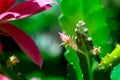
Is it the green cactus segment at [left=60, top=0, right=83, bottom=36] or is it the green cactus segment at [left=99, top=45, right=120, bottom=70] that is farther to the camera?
the green cactus segment at [left=60, top=0, right=83, bottom=36]

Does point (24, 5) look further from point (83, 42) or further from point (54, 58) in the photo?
point (54, 58)

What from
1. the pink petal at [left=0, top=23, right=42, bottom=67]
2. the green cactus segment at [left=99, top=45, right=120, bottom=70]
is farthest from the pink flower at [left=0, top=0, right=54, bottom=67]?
the green cactus segment at [left=99, top=45, right=120, bottom=70]

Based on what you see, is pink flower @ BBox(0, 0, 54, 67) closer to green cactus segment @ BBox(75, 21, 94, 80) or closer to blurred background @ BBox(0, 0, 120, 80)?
green cactus segment @ BBox(75, 21, 94, 80)

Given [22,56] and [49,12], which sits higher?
[49,12]

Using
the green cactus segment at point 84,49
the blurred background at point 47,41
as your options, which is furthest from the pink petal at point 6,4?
the blurred background at point 47,41

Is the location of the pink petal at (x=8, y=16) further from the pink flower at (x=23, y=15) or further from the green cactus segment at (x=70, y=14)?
the green cactus segment at (x=70, y=14)

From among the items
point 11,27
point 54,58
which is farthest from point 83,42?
point 54,58

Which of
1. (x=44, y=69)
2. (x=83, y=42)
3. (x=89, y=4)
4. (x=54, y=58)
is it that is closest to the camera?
(x=83, y=42)

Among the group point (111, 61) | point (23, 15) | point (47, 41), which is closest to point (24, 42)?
point (23, 15)
